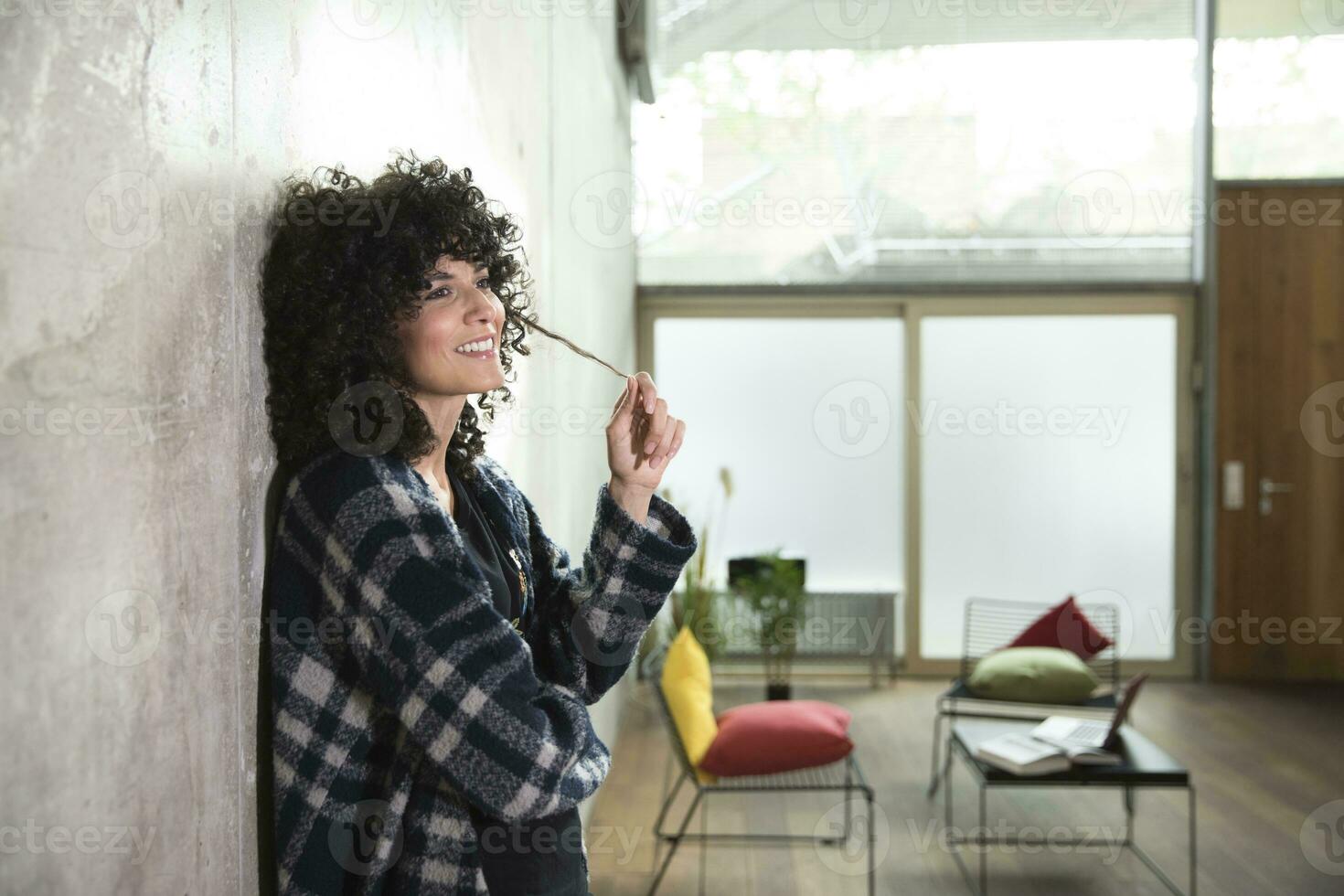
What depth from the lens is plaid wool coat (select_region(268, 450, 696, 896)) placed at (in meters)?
1.06

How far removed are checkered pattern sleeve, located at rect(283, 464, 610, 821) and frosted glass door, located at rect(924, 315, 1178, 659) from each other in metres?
5.30

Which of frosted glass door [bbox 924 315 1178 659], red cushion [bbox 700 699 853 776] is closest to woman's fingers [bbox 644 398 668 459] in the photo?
red cushion [bbox 700 699 853 776]

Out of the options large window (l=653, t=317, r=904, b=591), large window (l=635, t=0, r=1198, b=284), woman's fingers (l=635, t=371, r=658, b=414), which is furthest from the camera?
large window (l=653, t=317, r=904, b=591)

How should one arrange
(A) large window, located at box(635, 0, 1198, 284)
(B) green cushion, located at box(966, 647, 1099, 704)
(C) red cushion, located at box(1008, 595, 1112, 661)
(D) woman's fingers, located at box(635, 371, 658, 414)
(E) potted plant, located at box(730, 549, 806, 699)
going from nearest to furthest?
(D) woman's fingers, located at box(635, 371, 658, 414)
(B) green cushion, located at box(966, 647, 1099, 704)
(C) red cushion, located at box(1008, 595, 1112, 661)
(E) potted plant, located at box(730, 549, 806, 699)
(A) large window, located at box(635, 0, 1198, 284)

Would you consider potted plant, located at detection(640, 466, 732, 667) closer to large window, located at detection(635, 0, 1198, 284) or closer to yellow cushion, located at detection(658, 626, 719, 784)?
large window, located at detection(635, 0, 1198, 284)

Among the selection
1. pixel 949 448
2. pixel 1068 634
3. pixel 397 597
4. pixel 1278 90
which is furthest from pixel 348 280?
pixel 1278 90

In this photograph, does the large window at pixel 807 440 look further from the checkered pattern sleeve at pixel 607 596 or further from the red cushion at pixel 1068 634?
the checkered pattern sleeve at pixel 607 596

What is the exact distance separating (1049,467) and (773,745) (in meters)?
3.52

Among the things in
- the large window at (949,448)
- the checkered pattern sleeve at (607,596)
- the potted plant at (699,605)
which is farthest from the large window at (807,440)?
the checkered pattern sleeve at (607,596)

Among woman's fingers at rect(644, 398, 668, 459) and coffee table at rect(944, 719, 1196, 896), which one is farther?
coffee table at rect(944, 719, 1196, 896)

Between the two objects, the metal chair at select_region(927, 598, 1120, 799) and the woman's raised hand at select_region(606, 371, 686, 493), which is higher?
the woman's raised hand at select_region(606, 371, 686, 493)

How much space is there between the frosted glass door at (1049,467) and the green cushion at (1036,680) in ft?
6.50

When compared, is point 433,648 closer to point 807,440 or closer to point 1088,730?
point 1088,730

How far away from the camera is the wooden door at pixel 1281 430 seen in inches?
232
